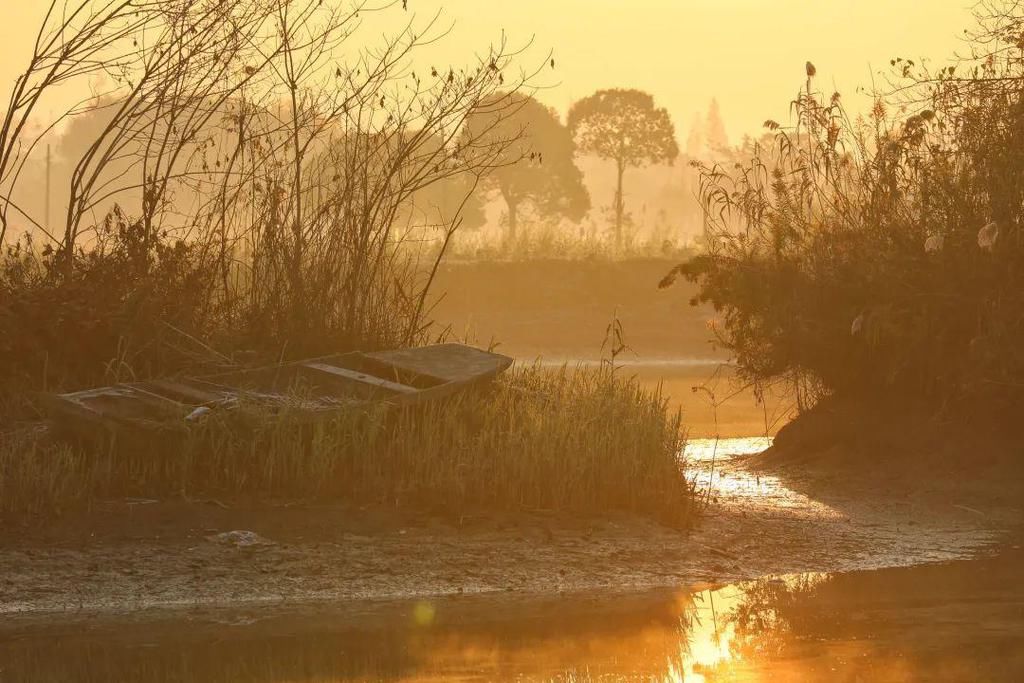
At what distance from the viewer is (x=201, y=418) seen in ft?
27.8

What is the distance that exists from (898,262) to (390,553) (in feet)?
15.3

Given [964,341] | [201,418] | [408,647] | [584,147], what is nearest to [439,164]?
[201,418]

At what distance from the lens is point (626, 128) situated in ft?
160

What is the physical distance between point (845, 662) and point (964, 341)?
211 inches

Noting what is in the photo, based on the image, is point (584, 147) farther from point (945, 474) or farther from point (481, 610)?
point (481, 610)

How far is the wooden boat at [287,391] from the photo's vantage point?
326 inches

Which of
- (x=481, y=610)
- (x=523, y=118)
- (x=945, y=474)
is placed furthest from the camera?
(x=523, y=118)

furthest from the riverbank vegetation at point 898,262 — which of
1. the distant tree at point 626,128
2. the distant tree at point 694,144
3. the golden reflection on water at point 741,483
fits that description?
the distant tree at point 694,144

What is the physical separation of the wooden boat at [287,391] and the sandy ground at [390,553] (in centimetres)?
52

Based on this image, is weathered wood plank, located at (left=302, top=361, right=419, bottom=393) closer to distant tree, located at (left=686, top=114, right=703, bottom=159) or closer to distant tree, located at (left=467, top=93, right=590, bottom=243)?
distant tree, located at (left=467, top=93, right=590, bottom=243)

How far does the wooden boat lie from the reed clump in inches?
4.3

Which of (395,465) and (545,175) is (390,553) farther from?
(545,175)

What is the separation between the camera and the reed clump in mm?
8359

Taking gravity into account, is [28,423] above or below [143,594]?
above
